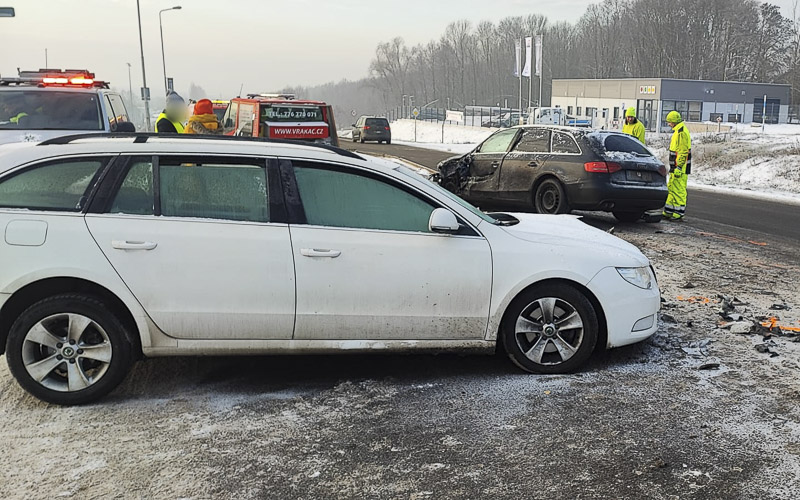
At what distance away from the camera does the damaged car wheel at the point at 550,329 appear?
16.2ft

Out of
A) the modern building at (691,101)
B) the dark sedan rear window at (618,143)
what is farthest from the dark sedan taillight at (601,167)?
the modern building at (691,101)

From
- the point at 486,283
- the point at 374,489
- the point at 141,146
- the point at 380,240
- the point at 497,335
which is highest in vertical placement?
the point at 141,146

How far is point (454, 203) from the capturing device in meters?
4.98

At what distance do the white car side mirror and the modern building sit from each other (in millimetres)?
62761

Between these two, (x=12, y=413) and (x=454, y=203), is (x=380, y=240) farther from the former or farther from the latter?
(x=12, y=413)

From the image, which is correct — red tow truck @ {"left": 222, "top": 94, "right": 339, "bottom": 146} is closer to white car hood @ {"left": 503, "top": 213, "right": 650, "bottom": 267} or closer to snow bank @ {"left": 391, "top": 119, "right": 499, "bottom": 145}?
white car hood @ {"left": 503, "top": 213, "right": 650, "bottom": 267}

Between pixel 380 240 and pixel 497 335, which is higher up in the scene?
pixel 380 240

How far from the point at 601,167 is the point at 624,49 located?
11495cm

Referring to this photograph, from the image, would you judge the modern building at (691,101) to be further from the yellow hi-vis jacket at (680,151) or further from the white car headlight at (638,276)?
the white car headlight at (638,276)

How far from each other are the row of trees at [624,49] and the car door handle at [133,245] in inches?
3821

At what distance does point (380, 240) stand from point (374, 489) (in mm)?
1703

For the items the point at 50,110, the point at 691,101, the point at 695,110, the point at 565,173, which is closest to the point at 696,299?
the point at 565,173

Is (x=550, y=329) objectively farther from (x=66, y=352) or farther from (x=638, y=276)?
(x=66, y=352)

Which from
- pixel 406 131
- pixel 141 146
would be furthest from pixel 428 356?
pixel 406 131
